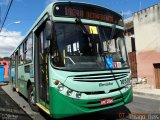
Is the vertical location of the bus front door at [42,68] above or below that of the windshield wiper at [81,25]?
below

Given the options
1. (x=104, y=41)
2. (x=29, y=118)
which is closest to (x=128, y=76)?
(x=104, y=41)

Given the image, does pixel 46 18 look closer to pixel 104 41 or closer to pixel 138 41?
pixel 104 41

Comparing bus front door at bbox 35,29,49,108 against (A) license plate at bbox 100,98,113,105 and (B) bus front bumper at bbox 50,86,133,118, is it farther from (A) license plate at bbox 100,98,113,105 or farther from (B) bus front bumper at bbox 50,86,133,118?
(A) license plate at bbox 100,98,113,105

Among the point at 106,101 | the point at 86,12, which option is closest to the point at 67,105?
the point at 106,101

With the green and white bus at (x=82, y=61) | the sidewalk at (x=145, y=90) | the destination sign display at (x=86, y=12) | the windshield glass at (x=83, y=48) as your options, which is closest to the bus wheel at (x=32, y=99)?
the green and white bus at (x=82, y=61)

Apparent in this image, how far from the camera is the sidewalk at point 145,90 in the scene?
1557 cm

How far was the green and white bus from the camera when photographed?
6.78 m

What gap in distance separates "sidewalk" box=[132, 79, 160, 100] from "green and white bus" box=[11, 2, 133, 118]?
7.69m

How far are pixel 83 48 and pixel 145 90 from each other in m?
11.4

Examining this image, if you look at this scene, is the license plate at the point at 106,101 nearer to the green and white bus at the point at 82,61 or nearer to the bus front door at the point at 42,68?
the green and white bus at the point at 82,61

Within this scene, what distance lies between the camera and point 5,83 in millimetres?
26750

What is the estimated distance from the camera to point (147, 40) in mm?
19828

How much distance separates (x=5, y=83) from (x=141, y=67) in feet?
41.9

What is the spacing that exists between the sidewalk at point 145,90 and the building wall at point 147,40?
54 cm
